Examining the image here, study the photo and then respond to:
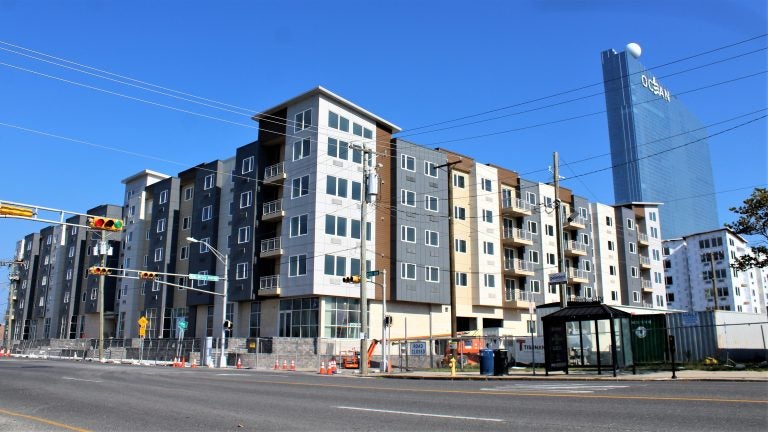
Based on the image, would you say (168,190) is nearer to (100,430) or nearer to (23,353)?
(23,353)

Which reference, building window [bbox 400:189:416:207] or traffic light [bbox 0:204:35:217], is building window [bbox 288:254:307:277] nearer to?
building window [bbox 400:189:416:207]

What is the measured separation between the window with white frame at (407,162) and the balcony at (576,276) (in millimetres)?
24000

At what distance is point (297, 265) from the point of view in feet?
155

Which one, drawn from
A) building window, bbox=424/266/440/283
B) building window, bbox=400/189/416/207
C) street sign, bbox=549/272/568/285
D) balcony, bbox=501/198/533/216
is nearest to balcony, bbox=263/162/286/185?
building window, bbox=400/189/416/207

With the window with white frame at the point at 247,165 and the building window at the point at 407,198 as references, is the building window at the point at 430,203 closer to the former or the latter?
the building window at the point at 407,198

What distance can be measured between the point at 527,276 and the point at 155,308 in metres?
38.7

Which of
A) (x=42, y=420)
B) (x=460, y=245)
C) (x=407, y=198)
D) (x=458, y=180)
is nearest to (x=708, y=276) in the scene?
(x=458, y=180)

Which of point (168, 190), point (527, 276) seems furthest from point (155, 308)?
point (527, 276)

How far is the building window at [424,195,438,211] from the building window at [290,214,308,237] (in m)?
12.4

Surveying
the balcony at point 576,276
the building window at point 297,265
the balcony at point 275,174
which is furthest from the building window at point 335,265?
the balcony at point 576,276

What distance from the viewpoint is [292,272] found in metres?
47.4

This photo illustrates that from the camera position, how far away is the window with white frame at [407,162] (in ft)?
177

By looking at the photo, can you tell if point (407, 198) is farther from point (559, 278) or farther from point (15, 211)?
point (15, 211)

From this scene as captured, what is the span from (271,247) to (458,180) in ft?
66.0
